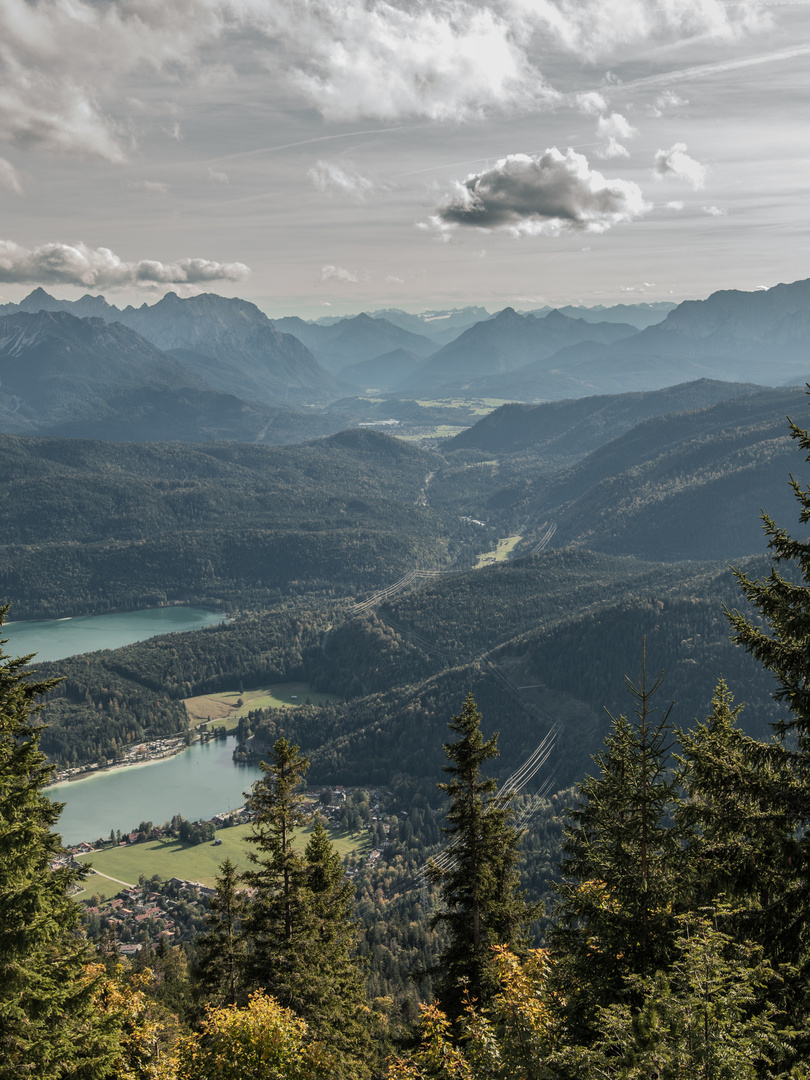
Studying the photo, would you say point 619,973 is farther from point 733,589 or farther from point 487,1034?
point 733,589

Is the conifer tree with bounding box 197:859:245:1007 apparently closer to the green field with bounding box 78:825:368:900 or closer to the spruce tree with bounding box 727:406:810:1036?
the spruce tree with bounding box 727:406:810:1036

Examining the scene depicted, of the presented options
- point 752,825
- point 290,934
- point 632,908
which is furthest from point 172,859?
point 752,825

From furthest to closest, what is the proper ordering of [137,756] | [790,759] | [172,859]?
1. [137,756]
2. [172,859]
3. [790,759]

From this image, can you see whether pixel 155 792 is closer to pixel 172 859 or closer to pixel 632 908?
pixel 172 859

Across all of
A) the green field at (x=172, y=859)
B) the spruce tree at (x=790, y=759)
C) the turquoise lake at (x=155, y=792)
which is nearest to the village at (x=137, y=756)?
the turquoise lake at (x=155, y=792)

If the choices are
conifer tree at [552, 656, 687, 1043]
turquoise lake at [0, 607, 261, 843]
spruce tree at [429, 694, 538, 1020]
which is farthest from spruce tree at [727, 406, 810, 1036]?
turquoise lake at [0, 607, 261, 843]

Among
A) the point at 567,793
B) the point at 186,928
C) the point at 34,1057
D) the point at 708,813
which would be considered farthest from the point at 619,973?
the point at 567,793

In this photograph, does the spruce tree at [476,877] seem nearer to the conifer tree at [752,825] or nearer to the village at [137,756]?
the conifer tree at [752,825]
